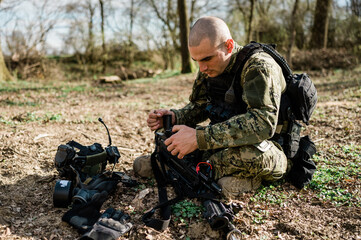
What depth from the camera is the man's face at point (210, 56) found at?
240 centimetres

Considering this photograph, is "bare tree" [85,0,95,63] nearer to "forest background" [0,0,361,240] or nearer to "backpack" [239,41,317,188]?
"forest background" [0,0,361,240]

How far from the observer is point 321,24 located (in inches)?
587

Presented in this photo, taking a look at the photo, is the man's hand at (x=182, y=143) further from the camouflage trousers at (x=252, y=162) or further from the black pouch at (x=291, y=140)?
the black pouch at (x=291, y=140)

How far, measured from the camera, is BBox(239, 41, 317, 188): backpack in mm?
2521

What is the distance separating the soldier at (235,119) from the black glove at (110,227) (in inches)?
26.0

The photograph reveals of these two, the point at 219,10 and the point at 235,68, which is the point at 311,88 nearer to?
the point at 235,68

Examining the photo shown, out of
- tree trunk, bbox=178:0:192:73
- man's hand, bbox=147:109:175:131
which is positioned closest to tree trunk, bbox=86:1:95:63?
tree trunk, bbox=178:0:192:73

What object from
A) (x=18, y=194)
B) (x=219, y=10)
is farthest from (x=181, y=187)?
(x=219, y=10)

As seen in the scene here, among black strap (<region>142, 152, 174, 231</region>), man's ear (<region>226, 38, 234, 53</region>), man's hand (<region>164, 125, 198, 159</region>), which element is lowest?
black strap (<region>142, 152, 174, 231</region>)

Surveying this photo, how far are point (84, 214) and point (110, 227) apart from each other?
28 cm

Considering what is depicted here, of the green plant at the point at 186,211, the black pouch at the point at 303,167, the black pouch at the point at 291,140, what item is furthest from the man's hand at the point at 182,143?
the black pouch at the point at 303,167

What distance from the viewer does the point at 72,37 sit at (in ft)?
65.3

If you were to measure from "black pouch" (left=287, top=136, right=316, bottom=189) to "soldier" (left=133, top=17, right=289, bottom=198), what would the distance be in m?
0.16

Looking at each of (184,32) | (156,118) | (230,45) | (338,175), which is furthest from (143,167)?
(184,32)
